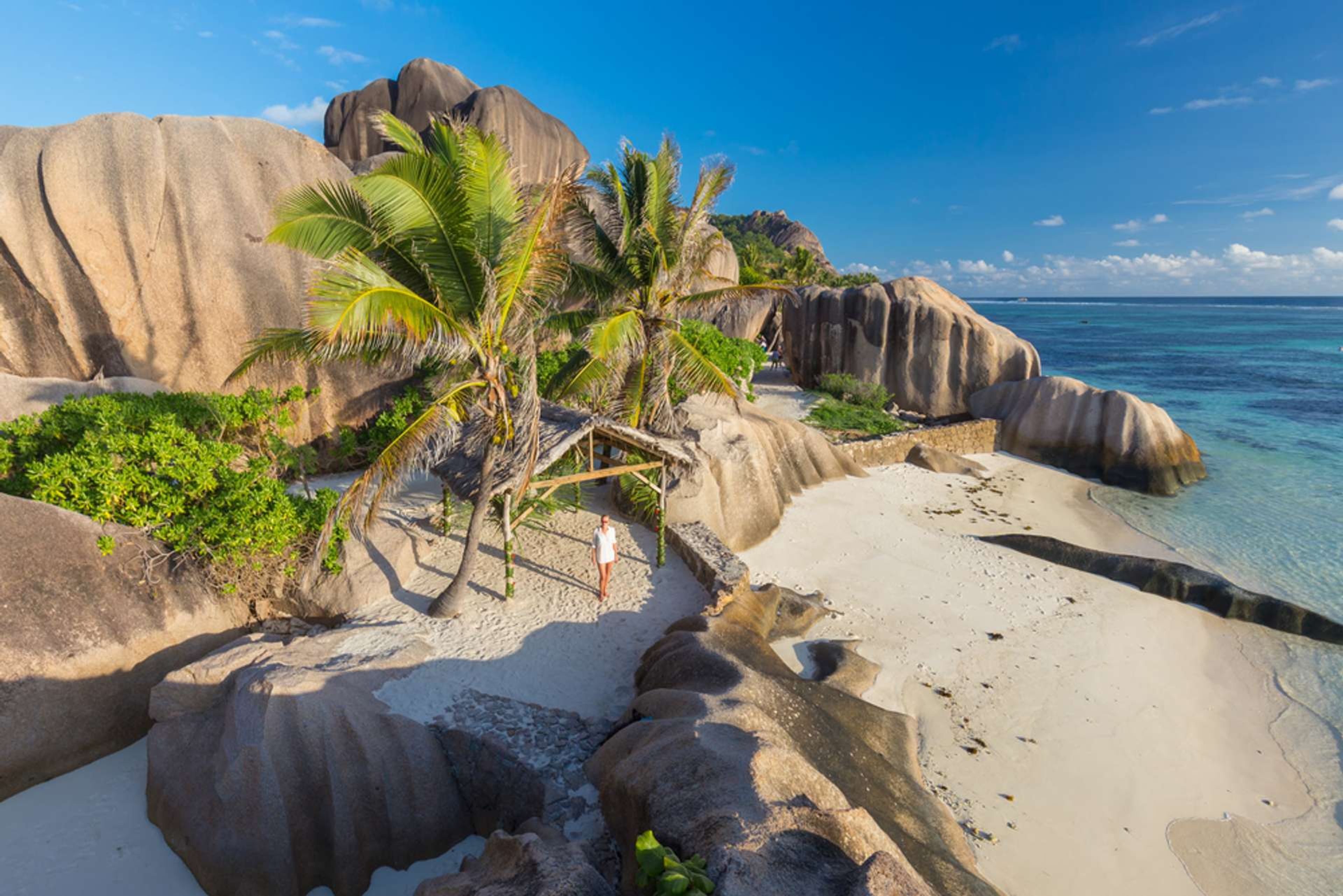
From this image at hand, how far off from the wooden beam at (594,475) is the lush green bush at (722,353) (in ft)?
13.6

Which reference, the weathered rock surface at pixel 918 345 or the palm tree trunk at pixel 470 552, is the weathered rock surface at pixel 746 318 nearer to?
the weathered rock surface at pixel 918 345

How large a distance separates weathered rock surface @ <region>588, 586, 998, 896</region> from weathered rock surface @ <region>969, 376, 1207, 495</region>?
1651 cm

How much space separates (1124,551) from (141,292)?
74.0 ft

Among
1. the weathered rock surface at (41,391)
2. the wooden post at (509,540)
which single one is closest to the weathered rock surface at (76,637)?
the wooden post at (509,540)

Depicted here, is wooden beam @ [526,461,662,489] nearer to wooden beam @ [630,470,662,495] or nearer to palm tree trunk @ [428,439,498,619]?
wooden beam @ [630,470,662,495]

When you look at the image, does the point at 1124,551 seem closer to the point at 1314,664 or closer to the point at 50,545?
the point at 1314,664

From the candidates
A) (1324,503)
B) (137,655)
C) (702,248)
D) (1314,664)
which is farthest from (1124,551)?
(137,655)

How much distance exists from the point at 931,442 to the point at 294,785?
19353 mm

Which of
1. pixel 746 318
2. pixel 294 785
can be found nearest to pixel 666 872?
pixel 294 785

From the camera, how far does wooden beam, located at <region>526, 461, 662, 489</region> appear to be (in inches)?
362

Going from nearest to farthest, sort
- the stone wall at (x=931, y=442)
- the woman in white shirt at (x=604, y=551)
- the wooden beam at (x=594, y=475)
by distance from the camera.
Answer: the wooden beam at (x=594, y=475) < the woman in white shirt at (x=604, y=551) < the stone wall at (x=931, y=442)

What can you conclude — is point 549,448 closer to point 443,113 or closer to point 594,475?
point 594,475

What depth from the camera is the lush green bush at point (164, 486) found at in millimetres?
7785

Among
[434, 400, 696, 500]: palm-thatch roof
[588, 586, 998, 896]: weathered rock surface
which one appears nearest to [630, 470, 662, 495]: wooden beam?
[434, 400, 696, 500]: palm-thatch roof
